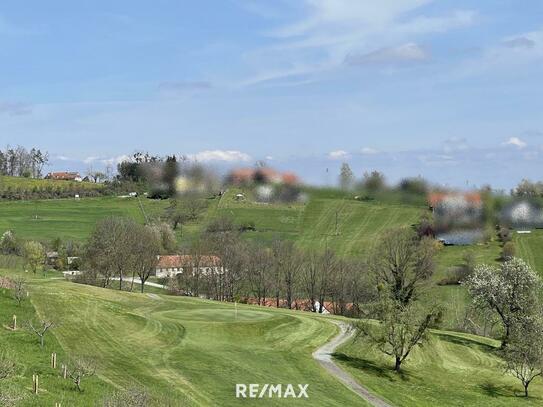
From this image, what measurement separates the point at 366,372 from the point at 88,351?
25.9 m

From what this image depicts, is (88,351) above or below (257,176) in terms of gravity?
below

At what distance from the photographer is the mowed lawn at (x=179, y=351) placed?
40875mm

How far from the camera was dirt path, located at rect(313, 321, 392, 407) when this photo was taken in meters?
51.1

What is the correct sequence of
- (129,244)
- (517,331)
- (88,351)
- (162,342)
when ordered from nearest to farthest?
1. (88,351)
2. (162,342)
3. (517,331)
4. (129,244)

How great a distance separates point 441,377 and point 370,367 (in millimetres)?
7515

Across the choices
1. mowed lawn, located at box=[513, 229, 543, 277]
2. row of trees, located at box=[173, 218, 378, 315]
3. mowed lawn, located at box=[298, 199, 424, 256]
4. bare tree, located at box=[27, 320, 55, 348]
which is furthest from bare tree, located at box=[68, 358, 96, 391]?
mowed lawn, located at box=[298, 199, 424, 256]

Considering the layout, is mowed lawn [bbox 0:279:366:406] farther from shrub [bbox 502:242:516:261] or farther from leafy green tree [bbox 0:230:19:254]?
leafy green tree [bbox 0:230:19:254]

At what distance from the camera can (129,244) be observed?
116312 mm

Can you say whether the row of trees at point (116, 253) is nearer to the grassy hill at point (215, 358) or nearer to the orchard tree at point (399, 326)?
the grassy hill at point (215, 358)

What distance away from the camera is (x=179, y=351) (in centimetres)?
5291

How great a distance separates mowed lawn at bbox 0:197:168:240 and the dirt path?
105 metres

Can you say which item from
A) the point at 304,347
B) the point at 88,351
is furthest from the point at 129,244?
the point at 88,351

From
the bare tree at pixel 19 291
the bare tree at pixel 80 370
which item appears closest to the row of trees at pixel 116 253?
the bare tree at pixel 19 291

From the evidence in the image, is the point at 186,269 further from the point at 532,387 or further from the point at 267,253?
the point at 532,387
